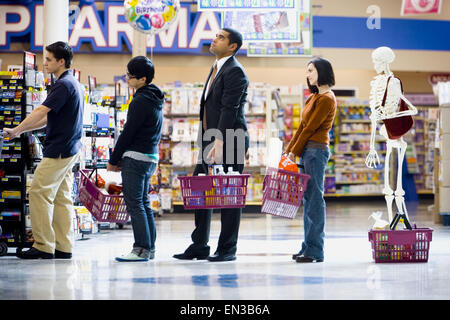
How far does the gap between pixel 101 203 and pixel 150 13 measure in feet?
11.6

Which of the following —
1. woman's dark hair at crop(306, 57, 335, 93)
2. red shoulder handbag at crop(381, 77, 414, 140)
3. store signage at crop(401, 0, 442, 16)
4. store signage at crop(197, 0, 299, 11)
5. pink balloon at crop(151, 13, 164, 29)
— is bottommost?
red shoulder handbag at crop(381, 77, 414, 140)

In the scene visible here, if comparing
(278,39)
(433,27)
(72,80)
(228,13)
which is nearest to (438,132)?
(278,39)

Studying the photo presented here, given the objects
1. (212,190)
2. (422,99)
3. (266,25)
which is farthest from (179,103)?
(422,99)

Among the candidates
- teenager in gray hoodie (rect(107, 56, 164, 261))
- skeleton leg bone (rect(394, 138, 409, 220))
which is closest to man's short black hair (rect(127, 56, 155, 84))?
teenager in gray hoodie (rect(107, 56, 164, 261))

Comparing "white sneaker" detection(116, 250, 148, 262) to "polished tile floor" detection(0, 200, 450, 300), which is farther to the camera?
"white sneaker" detection(116, 250, 148, 262)

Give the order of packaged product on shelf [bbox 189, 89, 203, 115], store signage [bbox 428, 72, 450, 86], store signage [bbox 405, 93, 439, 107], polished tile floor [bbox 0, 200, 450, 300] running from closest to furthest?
polished tile floor [bbox 0, 200, 450, 300], packaged product on shelf [bbox 189, 89, 203, 115], store signage [bbox 428, 72, 450, 86], store signage [bbox 405, 93, 439, 107]

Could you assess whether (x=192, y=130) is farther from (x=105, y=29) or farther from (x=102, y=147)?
(x=105, y=29)

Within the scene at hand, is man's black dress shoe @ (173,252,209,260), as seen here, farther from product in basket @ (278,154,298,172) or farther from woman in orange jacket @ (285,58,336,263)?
product in basket @ (278,154,298,172)

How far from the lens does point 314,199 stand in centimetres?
607

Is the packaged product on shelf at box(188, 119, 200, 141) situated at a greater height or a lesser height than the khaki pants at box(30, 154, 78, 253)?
greater

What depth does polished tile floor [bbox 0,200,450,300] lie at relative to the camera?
4.46 meters

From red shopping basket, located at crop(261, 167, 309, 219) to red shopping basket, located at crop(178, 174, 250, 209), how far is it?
0.27 metres

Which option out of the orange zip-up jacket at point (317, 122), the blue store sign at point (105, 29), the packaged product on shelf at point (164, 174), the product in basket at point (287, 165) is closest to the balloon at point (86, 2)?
the blue store sign at point (105, 29)

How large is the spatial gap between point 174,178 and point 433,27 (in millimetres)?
8374
